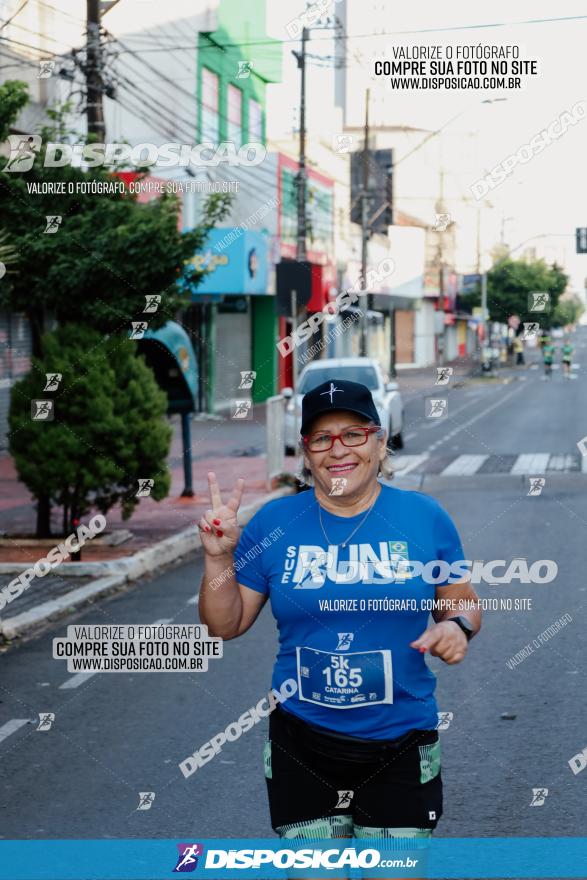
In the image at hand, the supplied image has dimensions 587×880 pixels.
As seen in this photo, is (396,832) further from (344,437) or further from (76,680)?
(76,680)

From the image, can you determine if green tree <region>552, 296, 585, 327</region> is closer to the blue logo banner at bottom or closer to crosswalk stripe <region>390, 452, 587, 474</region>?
crosswalk stripe <region>390, 452, 587, 474</region>

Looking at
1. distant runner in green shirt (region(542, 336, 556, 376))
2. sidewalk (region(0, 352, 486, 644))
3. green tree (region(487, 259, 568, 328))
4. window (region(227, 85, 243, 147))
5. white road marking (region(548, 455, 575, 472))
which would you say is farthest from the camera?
distant runner in green shirt (region(542, 336, 556, 376))

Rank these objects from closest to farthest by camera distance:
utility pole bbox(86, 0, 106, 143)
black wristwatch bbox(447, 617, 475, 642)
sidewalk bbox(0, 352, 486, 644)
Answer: black wristwatch bbox(447, 617, 475, 642)
sidewalk bbox(0, 352, 486, 644)
utility pole bbox(86, 0, 106, 143)

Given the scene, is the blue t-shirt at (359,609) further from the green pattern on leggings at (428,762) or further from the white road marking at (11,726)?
the white road marking at (11,726)

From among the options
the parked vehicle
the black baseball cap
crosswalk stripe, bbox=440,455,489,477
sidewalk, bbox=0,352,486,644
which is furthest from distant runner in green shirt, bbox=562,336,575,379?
the black baseball cap

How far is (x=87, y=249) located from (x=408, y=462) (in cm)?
1059

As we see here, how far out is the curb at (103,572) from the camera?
9.84 m

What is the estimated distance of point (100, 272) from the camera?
42.1 ft

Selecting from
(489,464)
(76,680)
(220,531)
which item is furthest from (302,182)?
(220,531)

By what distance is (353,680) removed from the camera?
3.38 m

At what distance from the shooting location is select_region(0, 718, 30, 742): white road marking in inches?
283

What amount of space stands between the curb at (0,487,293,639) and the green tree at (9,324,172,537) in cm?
66

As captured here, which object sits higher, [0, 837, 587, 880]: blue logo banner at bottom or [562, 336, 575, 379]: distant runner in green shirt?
[562, 336, 575, 379]: distant runner in green shirt

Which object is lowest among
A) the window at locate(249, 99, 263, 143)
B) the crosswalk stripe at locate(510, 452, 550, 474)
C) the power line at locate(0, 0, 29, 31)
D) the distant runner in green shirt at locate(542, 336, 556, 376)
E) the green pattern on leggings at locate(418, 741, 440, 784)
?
the crosswalk stripe at locate(510, 452, 550, 474)
